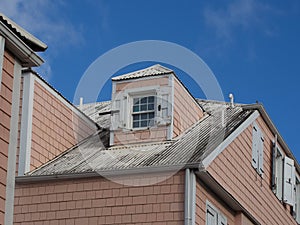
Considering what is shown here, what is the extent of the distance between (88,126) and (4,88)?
10.2m

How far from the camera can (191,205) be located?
1928 cm

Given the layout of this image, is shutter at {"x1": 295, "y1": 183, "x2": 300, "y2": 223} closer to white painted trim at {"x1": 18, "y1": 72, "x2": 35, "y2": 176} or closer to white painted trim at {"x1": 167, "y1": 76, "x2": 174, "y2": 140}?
white painted trim at {"x1": 167, "y1": 76, "x2": 174, "y2": 140}

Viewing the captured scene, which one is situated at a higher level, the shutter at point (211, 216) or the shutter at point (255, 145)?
the shutter at point (255, 145)

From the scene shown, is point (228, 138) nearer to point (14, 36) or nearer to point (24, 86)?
point (24, 86)

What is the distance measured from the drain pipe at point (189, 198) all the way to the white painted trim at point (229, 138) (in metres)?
0.57

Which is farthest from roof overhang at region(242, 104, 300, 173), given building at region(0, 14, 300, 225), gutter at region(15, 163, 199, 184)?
gutter at region(15, 163, 199, 184)

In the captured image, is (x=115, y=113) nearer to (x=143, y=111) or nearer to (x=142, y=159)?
(x=143, y=111)

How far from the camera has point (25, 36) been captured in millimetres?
14805

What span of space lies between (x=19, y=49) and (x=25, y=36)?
0.37m

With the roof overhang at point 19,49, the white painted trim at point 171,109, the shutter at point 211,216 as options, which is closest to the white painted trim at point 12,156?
the roof overhang at point 19,49

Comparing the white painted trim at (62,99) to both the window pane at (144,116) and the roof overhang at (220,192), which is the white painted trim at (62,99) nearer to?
the window pane at (144,116)

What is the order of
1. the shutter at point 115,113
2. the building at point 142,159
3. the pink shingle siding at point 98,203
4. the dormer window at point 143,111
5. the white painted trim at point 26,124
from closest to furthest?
the pink shingle siding at point 98,203 < the building at point 142,159 < the white painted trim at point 26,124 < the dormer window at point 143,111 < the shutter at point 115,113

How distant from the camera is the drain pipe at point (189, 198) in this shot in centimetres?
1916

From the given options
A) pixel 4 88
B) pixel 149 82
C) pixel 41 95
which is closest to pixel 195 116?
pixel 149 82
